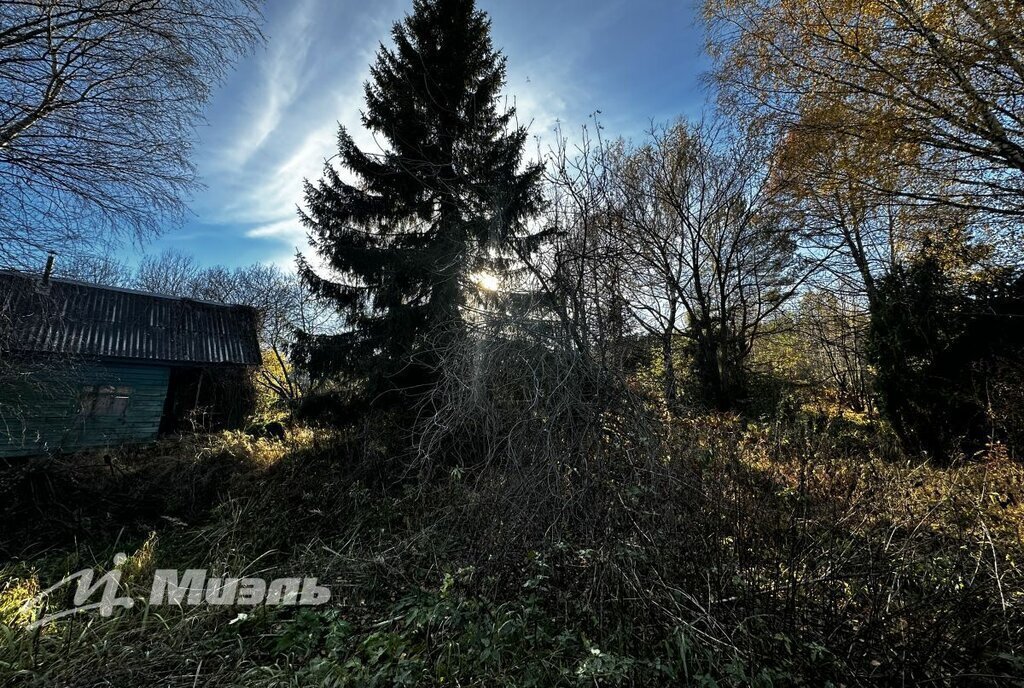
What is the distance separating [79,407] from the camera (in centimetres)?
877

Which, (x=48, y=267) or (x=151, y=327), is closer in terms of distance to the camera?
(x=48, y=267)

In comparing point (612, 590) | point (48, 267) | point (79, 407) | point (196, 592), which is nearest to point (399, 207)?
point (48, 267)

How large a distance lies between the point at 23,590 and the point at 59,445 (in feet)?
21.5

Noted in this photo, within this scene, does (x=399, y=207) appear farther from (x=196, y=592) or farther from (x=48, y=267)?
(x=196, y=592)

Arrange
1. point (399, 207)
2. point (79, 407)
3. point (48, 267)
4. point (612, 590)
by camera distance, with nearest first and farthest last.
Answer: point (612, 590) → point (48, 267) → point (399, 207) → point (79, 407)

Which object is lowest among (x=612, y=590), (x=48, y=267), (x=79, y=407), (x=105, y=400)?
(x=612, y=590)

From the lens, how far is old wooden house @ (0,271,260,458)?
6.29 metres

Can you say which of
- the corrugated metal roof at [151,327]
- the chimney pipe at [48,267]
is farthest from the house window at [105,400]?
the chimney pipe at [48,267]

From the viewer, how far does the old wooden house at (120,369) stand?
248 inches

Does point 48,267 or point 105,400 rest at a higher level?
point 48,267

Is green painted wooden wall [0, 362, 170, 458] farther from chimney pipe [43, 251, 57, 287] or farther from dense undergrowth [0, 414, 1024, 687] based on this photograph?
dense undergrowth [0, 414, 1024, 687]

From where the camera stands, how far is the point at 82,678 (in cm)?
265

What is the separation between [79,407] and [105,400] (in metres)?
0.98

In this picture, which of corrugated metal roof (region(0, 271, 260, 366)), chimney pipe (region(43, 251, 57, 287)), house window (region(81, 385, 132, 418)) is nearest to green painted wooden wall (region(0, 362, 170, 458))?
house window (region(81, 385, 132, 418))
